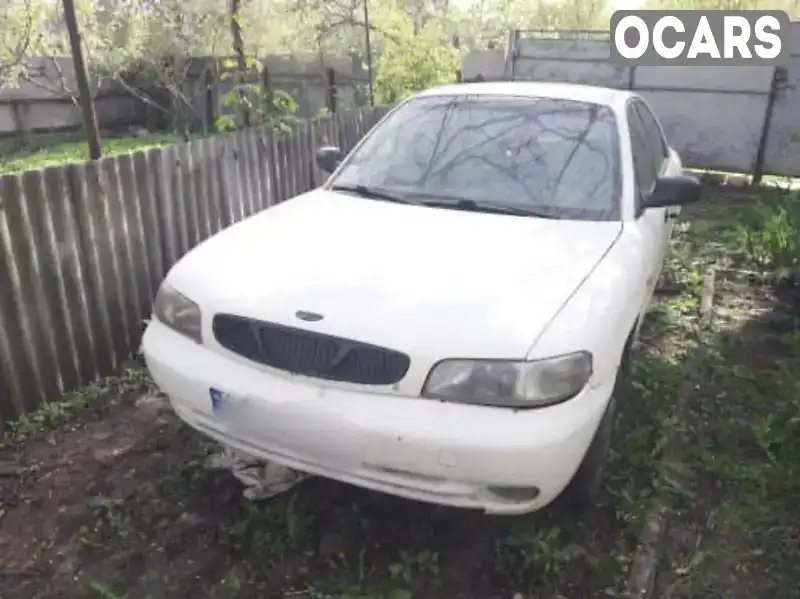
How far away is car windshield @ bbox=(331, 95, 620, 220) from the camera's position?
335cm

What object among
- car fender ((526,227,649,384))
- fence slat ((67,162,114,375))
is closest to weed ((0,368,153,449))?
fence slat ((67,162,114,375))

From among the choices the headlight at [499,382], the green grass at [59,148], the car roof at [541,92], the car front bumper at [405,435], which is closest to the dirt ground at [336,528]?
the car front bumper at [405,435]

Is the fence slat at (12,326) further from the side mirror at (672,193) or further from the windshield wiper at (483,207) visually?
the side mirror at (672,193)

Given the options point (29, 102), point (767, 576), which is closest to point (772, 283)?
point (767, 576)

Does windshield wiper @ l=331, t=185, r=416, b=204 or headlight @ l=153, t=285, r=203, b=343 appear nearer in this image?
headlight @ l=153, t=285, r=203, b=343

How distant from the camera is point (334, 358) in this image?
7.73ft

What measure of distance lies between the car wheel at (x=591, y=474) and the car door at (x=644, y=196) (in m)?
0.81

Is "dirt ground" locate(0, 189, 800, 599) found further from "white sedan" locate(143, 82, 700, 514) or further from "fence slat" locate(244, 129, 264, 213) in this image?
"fence slat" locate(244, 129, 264, 213)

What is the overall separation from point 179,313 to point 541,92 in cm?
235

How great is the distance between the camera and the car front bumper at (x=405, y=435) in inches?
87.0

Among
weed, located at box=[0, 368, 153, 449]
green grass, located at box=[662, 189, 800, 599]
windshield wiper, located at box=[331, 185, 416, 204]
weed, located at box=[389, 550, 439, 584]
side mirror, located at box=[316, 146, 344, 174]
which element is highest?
side mirror, located at box=[316, 146, 344, 174]

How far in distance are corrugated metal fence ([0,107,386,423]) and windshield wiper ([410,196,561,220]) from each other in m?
1.86

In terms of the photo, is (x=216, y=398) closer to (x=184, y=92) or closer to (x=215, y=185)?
(x=215, y=185)

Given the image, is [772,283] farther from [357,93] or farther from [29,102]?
[29,102]
